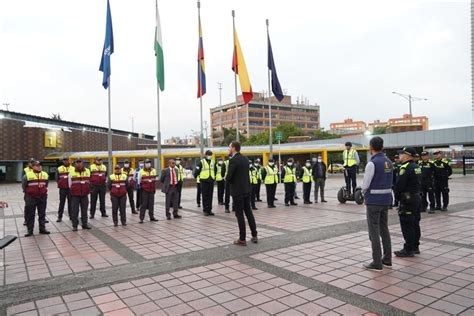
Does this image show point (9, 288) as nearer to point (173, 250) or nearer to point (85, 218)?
point (173, 250)

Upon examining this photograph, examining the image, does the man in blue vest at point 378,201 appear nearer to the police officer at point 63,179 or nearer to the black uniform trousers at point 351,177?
the black uniform trousers at point 351,177

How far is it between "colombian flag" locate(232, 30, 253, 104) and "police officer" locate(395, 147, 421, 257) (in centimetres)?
1013

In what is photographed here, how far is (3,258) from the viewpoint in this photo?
18.7ft

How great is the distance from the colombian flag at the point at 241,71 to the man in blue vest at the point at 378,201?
34.8ft

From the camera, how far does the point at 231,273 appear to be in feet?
15.3

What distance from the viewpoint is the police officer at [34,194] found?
25.1 feet

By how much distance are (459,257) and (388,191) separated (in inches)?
65.4

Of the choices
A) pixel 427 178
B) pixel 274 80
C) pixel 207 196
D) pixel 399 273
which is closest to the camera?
pixel 399 273

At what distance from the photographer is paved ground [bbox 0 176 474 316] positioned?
3.62m

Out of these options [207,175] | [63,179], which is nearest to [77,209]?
[63,179]

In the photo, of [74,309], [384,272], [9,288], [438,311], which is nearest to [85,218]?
[9,288]

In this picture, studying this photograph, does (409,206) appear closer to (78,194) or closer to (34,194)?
(78,194)

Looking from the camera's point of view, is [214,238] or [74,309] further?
[214,238]

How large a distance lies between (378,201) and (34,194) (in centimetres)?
717
